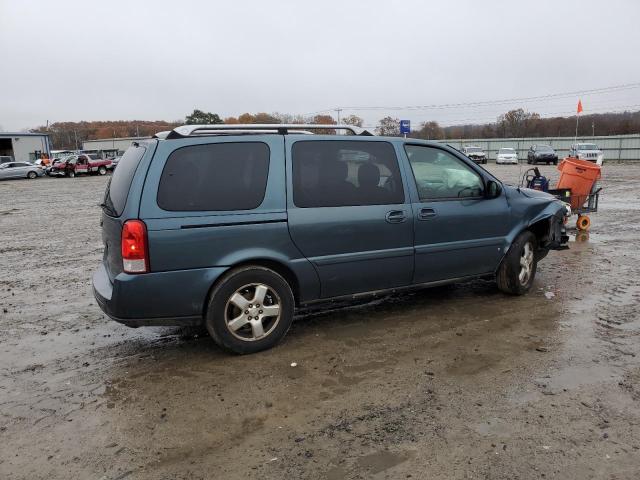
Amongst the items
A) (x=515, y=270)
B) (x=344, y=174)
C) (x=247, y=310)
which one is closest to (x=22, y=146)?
(x=344, y=174)

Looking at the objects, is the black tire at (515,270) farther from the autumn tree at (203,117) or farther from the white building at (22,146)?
the autumn tree at (203,117)

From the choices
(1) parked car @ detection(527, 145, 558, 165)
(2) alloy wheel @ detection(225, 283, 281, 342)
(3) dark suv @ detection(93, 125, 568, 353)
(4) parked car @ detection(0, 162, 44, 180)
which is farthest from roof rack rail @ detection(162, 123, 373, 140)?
(4) parked car @ detection(0, 162, 44, 180)

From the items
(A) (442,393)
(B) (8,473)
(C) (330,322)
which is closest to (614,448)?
(A) (442,393)

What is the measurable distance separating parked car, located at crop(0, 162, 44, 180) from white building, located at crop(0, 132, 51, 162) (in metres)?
20.4

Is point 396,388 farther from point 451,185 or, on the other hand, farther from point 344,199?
point 451,185

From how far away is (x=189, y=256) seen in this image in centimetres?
401

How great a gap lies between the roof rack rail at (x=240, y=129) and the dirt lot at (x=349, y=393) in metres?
1.86

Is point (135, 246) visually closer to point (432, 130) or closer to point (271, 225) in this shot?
point (271, 225)

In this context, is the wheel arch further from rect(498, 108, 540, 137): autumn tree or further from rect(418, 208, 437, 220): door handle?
rect(498, 108, 540, 137): autumn tree

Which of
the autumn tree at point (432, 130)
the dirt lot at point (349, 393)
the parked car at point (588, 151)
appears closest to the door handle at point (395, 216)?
the dirt lot at point (349, 393)

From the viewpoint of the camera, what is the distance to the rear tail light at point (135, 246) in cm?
387

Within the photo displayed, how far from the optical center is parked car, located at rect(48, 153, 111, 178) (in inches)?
1540

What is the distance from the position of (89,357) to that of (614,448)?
396 centimetres

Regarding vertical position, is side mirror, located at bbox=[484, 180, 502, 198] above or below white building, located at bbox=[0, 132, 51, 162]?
below
